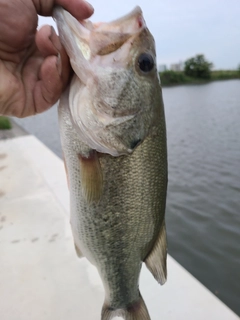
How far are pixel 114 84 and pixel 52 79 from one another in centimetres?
26

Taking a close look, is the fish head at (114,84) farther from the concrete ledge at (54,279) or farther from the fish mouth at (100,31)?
the concrete ledge at (54,279)

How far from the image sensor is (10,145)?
620 centimetres

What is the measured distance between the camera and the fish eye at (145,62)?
1370 mm

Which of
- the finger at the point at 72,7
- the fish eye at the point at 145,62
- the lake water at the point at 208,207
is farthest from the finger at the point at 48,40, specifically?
the lake water at the point at 208,207

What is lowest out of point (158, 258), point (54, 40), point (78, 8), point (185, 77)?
point (185, 77)

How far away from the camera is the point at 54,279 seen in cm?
241

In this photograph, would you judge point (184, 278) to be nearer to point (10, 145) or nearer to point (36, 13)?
point (36, 13)

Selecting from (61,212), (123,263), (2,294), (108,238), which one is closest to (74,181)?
(108,238)

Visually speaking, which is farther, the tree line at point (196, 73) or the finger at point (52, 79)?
the tree line at point (196, 73)

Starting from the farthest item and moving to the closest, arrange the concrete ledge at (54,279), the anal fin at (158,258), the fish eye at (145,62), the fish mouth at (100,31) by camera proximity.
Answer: the concrete ledge at (54,279) → the anal fin at (158,258) → the fish eye at (145,62) → the fish mouth at (100,31)

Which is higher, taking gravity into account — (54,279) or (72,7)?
(72,7)

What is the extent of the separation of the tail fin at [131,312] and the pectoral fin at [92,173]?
0.64 meters

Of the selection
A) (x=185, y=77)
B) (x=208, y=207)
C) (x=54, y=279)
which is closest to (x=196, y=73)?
(x=185, y=77)

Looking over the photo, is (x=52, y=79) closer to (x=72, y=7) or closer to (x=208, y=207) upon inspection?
(x=72, y=7)
